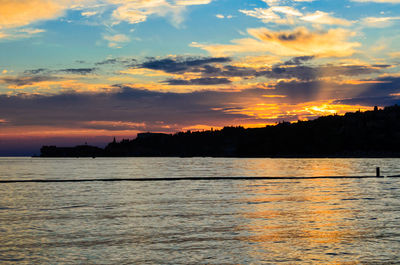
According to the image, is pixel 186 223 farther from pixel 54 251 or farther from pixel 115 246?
pixel 54 251

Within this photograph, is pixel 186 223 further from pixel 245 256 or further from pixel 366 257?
pixel 366 257

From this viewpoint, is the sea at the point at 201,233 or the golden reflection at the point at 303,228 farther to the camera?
the golden reflection at the point at 303,228

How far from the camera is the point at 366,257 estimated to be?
734 inches

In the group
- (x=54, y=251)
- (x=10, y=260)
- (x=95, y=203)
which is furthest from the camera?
(x=95, y=203)

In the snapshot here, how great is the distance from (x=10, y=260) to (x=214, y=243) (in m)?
8.87

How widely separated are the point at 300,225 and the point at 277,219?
2.97m

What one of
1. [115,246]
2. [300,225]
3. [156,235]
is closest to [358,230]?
[300,225]

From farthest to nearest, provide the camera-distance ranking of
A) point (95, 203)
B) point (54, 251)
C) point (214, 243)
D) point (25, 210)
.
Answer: point (95, 203)
point (25, 210)
point (214, 243)
point (54, 251)

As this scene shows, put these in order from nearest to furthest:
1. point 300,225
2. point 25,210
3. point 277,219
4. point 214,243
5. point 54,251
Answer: point 54,251, point 214,243, point 300,225, point 277,219, point 25,210

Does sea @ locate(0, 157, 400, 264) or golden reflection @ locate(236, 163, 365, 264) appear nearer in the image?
sea @ locate(0, 157, 400, 264)

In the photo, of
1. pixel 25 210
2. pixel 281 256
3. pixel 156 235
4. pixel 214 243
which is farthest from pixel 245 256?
pixel 25 210

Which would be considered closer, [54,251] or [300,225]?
[54,251]

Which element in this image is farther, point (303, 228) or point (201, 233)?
point (303, 228)

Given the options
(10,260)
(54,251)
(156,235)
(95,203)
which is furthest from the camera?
(95,203)
